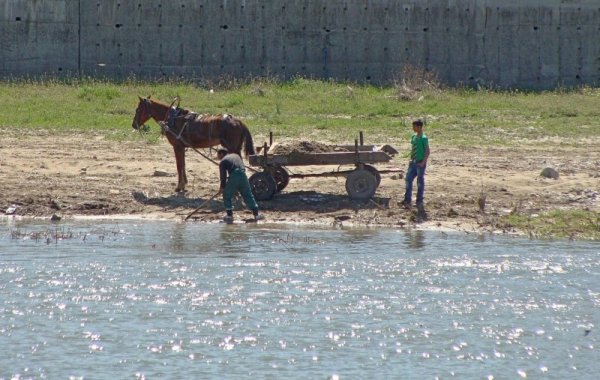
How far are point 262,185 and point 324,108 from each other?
921 cm

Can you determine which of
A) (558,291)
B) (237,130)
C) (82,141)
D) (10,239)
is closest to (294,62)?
(82,141)

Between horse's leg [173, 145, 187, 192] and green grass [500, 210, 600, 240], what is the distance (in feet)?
16.7

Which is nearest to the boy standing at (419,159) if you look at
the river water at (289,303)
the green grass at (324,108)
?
the river water at (289,303)

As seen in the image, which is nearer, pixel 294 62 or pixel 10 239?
pixel 10 239

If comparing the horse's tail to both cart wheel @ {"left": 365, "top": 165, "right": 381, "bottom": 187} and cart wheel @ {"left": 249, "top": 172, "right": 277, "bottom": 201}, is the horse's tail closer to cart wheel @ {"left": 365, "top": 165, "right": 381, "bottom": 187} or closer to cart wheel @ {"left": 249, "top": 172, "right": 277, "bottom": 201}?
cart wheel @ {"left": 249, "top": 172, "right": 277, "bottom": 201}

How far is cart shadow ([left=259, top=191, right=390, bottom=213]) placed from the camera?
18797mm

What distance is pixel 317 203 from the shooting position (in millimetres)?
19141

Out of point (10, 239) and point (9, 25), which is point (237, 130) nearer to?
point (10, 239)

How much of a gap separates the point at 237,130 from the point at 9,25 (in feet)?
52.7

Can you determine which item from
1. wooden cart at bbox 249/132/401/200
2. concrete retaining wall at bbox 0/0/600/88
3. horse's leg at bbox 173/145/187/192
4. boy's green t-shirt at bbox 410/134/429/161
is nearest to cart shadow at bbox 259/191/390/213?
wooden cart at bbox 249/132/401/200

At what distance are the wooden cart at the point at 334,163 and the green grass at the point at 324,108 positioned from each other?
14.2 feet

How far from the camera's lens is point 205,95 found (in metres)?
29.7

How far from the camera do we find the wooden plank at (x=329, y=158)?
18.2m

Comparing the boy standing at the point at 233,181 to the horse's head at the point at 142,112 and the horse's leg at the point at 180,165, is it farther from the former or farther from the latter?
the horse's head at the point at 142,112
